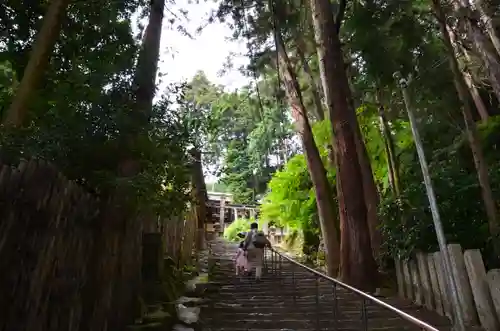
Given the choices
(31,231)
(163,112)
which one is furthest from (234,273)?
(31,231)

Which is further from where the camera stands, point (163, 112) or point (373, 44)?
point (373, 44)

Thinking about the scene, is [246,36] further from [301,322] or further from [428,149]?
[301,322]

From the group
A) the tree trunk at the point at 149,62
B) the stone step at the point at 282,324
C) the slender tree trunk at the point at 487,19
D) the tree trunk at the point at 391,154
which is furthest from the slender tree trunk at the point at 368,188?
the tree trunk at the point at 149,62

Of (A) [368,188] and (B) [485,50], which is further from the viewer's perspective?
(A) [368,188]

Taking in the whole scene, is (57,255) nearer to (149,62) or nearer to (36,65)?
(36,65)

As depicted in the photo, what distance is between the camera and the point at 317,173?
34.0 ft

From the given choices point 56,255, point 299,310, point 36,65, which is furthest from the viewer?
point 299,310

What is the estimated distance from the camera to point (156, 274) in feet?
19.9

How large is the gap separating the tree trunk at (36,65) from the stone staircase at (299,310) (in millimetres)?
3194

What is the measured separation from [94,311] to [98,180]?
43.6 inches

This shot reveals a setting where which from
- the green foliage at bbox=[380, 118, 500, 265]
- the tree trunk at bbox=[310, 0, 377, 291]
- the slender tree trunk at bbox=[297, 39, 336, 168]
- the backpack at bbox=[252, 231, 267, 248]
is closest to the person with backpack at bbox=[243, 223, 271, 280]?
the backpack at bbox=[252, 231, 267, 248]

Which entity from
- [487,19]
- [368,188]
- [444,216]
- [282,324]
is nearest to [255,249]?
[368,188]

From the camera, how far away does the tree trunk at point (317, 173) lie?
962cm

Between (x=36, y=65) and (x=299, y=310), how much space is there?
457 centimetres
